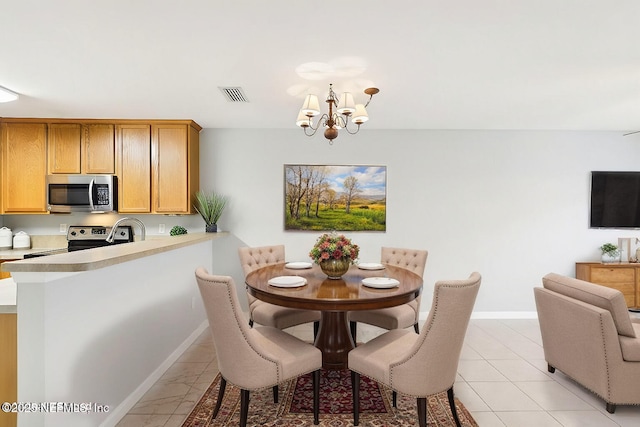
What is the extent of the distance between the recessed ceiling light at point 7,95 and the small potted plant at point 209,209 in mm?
1892

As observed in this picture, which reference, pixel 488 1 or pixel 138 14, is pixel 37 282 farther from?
pixel 488 1

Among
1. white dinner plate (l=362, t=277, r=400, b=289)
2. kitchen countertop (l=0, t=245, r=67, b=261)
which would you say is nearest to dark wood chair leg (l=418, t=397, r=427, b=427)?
white dinner plate (l=362, t=277, r=400, b=289)

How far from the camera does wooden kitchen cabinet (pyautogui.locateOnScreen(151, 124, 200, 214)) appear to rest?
3.99m

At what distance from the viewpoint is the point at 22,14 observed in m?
1.88

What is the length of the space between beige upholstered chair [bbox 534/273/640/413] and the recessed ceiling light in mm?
4898

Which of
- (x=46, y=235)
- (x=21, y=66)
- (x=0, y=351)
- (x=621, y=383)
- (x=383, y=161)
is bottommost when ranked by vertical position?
(x=621, y=383)

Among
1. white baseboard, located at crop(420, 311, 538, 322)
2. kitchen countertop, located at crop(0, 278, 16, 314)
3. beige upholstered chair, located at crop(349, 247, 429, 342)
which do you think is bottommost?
white baseboard, located at crop(420, 311, 538, 322)

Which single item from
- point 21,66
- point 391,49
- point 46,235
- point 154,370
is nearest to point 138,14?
point 21,66

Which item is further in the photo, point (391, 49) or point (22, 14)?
point (391, 49)

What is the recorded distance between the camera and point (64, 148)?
3943mm

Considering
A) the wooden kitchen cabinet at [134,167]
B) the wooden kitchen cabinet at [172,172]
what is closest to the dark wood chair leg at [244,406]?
the wooden kitchen cabinet at [172,172]

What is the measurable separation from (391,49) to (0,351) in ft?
8.93

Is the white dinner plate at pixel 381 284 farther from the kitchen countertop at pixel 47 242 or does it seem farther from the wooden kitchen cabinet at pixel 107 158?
the kitchen countertop at pixel 47 242

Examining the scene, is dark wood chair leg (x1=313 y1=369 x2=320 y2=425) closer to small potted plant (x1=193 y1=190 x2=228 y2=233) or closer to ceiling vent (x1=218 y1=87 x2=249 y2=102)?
ceiling vent (x1=218 y1=87 x2=249 y2=102)
